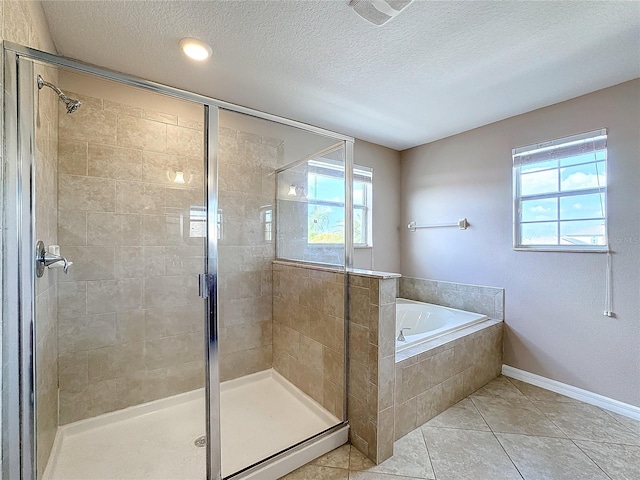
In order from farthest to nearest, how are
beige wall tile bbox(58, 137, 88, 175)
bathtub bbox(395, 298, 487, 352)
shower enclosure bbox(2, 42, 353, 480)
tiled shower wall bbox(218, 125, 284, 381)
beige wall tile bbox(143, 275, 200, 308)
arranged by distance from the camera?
bathtub bbox(395, 298, 487, 352) < tiled shower wall bbox(218, 125, 284, 381) < beige wall tile bbox(143, 275, 200, 308) < beige wall tile bbox(58, 137, 88, 175) < shower enclosure bbox(2, 42, 353, 480)

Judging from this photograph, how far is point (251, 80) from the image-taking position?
2025 mm

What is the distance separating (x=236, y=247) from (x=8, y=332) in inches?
55.2

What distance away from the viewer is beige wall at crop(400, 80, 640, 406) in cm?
202

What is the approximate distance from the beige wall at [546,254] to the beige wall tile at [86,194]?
3.04 metres

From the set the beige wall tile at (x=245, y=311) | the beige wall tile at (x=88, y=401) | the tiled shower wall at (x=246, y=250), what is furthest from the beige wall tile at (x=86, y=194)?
the beige wall tile at (x=88, y=401)

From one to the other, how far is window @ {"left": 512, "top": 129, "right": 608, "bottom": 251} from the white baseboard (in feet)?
3.62

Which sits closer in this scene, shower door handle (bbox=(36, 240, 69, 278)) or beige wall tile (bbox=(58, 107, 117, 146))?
shower door handle (bbox=(36, 240, 69, 278))

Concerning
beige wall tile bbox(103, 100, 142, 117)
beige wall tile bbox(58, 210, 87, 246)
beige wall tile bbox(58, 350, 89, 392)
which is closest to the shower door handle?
beige wall tile bbox(58, 210, 87, 246)

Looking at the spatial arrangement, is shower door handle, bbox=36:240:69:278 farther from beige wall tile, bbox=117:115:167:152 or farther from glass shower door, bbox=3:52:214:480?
beige wall tile, bbox=117:115:167:152

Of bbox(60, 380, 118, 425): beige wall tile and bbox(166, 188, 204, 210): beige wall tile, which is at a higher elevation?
bbox(166, 188, 204, 210): beige wall tile

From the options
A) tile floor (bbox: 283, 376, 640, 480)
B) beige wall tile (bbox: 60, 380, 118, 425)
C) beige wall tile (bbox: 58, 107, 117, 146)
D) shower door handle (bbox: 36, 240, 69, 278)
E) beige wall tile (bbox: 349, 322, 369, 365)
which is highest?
beige wall tile (bbox: 58, 107, 117, 146)

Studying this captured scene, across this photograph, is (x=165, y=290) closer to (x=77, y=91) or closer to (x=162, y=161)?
(x=162, y=161)

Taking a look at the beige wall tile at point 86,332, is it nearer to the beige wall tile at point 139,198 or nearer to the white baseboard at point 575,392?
the beige wall tile at point 139,198

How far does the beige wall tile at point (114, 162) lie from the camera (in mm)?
1835
